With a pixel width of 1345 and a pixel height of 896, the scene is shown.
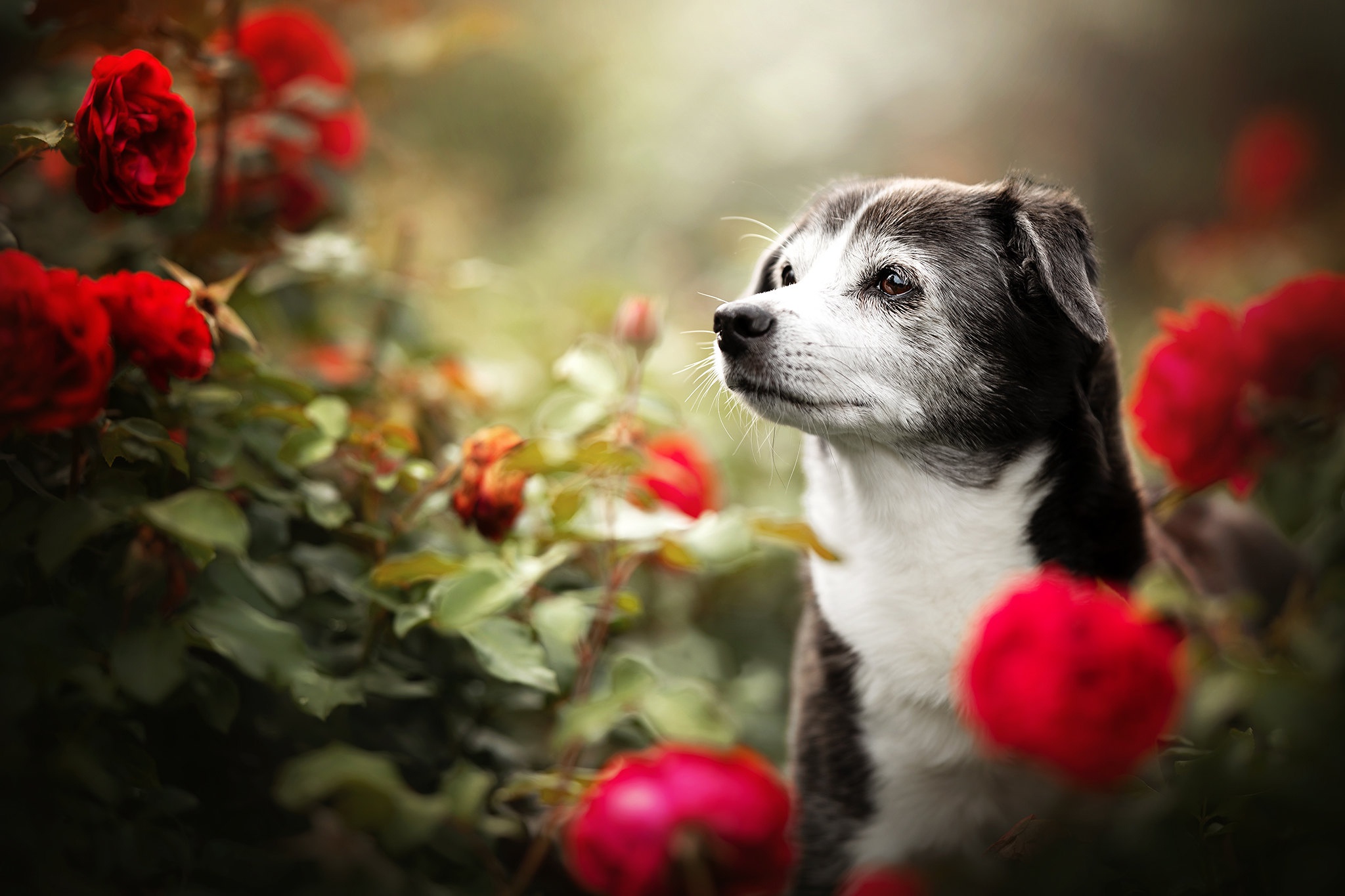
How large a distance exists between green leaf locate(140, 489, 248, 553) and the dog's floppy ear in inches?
56.5

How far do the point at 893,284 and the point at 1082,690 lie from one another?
1.17m

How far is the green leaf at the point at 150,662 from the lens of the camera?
1.18 m

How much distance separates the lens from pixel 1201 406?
166 centimetres

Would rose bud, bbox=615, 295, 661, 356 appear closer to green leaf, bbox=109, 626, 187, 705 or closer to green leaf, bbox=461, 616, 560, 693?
green leaf, bbox=461, 616, 560, 693

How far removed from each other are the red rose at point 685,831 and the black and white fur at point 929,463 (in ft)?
2.71

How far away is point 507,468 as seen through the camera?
1443 millimetres

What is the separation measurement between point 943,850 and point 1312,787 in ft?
2.98

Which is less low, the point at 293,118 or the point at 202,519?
the point at 293,118

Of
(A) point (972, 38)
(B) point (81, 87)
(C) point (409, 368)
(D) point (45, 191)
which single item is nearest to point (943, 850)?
(C) point (409, 368)

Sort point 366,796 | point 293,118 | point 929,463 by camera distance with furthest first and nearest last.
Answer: point 293,118, point 929,463, point 366,796

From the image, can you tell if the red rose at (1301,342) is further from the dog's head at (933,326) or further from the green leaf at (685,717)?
the green leaf at (685,717)

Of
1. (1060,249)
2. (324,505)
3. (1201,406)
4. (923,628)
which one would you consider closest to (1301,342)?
(1201,406)

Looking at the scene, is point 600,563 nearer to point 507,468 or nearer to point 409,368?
point 507,468

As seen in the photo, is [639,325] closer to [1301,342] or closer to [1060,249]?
[1060,249]
